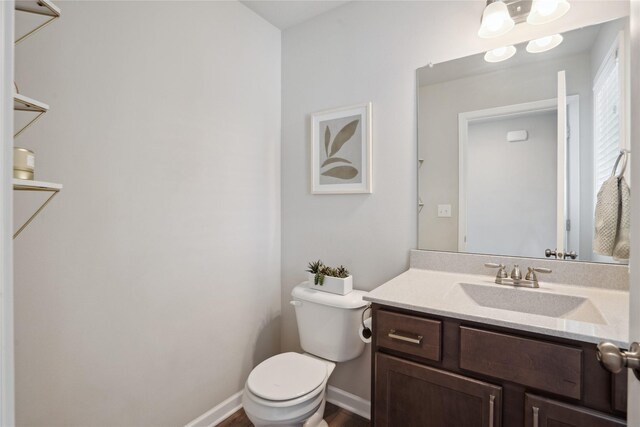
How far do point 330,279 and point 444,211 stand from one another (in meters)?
0.70

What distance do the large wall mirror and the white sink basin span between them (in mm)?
231

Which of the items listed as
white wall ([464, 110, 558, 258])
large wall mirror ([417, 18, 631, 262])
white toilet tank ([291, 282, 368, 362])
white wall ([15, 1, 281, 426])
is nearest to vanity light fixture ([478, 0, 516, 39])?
large wall mirror ([417, 18, 631, 262])

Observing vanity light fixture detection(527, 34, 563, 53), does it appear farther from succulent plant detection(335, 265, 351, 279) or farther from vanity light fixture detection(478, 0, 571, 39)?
succulent plant detection(335, 265, 351, 279)

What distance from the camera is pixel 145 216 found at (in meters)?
1.45

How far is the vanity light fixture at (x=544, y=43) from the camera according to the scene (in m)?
1.36

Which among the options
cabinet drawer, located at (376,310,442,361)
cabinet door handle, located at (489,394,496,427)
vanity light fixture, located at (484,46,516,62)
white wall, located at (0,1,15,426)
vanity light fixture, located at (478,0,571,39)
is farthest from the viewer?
vanity light fixture, located at (484,46,516,62)

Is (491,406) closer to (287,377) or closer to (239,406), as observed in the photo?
(287,377)

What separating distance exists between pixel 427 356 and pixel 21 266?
144 centimetres

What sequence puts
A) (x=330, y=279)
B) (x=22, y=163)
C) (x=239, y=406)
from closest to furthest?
1. (x=22, y=163)
2. (x=330, y=279)
3. (x=239, y=406)

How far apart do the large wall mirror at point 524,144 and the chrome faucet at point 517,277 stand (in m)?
0.11

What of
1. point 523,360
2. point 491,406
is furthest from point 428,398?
point 523,360

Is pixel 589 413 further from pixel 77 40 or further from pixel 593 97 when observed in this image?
pixel 77 40

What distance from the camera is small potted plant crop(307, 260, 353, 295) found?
5.65ft

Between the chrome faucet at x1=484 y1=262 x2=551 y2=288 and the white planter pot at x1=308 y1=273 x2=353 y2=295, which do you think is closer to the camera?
the chrome faucet at x1=484 y1=262 x2=551 y2=288
